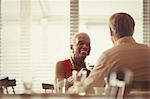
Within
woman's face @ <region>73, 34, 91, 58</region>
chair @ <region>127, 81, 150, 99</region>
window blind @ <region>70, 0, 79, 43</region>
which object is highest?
window blind @ <region>70, 0, 79, 43</region>

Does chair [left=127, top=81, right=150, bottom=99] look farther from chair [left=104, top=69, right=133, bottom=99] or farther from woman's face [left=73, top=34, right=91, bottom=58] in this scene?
woman's face [left=73, top=34, right=91, bottom=58]

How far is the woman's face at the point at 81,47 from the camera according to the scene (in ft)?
7.39

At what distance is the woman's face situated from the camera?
2.25 m

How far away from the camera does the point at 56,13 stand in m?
3.66

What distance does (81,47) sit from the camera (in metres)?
2.25

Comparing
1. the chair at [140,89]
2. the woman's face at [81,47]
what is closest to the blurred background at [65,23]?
the woman's face at [81,47]

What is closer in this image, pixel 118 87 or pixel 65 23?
pixel 118 87

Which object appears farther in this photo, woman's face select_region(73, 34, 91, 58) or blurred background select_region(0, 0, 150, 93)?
blurred background select_region(0, 0, 150, 93)

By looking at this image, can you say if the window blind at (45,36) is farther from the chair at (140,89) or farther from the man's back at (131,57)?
the chair at (140,89)

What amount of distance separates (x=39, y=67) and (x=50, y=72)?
0.11 meters

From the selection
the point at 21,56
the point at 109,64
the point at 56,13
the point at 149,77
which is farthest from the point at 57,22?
the point at 149,77

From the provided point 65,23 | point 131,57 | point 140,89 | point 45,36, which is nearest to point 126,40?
point 131,57

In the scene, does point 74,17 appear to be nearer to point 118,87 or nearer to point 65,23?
point 65,23

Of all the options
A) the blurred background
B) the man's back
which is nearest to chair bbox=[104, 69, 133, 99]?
the man's back
